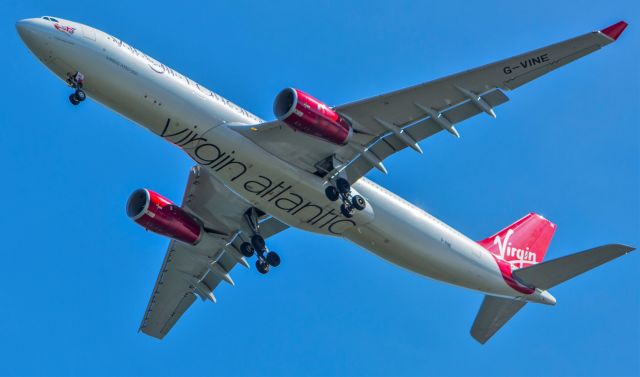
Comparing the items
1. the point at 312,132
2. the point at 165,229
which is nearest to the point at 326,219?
the point at 312,132

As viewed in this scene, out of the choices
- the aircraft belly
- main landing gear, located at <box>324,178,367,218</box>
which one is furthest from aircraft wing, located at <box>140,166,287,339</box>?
main landing gear, located at <box>324,178,367,218</box>

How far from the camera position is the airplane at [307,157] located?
3297 centimetres

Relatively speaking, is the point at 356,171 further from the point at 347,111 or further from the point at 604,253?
the point at 604,253

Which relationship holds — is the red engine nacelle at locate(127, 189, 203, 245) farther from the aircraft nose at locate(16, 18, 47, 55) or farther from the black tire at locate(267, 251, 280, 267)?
the aircraft nose at locate(16, 18, 47, 55)

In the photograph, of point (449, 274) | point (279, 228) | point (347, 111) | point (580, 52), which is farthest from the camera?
point (279, 228)

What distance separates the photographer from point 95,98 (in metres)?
33.3

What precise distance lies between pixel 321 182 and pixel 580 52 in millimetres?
10731

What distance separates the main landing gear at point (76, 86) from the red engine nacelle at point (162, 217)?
7446mm

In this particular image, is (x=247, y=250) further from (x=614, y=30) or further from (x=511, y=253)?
(x=614, y=30)

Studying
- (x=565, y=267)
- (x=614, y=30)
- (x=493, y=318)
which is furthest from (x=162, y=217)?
(x=614, y=30)

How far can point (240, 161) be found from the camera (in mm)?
34688

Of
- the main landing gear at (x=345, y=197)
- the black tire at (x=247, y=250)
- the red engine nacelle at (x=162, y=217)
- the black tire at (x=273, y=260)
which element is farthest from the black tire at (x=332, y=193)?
the red engine nacelle at (x=162, y=217)

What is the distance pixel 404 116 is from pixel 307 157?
4010 mm

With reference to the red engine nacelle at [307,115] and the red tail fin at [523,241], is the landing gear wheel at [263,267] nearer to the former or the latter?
the red engine nacelle at [307,115]
